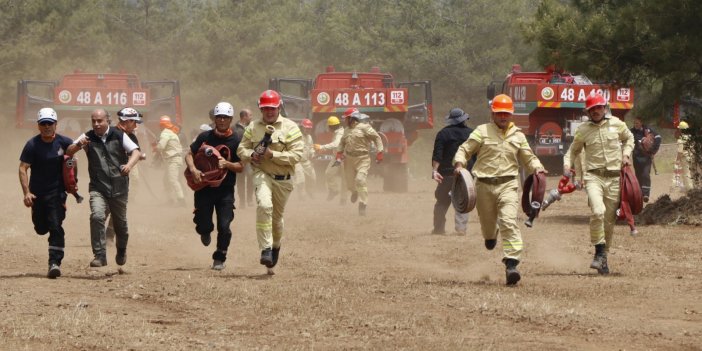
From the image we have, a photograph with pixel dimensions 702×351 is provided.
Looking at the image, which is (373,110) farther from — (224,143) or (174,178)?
(224,143)

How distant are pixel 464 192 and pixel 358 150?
9.95m

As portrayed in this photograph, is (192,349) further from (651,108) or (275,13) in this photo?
(275,13)

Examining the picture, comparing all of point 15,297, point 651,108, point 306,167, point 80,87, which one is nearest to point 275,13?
point 80,87

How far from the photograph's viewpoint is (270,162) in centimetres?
1224

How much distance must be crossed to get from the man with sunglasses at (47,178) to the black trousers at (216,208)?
1.33m

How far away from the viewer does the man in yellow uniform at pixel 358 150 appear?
2158cm

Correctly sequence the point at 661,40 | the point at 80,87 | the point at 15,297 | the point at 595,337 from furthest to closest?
the point at 80,87 < the point at 661,40 < the point at 15,297 < the point at 595,337

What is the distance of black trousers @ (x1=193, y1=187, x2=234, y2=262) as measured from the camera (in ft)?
41.4

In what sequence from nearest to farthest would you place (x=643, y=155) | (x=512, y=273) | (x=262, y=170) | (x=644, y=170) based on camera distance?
(x=512, y=273), (x=262, y=170), (x=643, y=155), (x=644, y=170)

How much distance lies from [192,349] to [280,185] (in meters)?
4.33

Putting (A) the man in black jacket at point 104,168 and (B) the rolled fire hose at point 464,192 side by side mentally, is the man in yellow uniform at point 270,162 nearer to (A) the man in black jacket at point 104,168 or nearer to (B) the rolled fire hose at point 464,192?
(A) the man in black jacket at point 104,168

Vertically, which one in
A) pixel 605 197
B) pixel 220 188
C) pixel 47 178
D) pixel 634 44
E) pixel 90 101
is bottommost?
pixel 605 197

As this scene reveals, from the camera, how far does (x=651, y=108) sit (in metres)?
20.9

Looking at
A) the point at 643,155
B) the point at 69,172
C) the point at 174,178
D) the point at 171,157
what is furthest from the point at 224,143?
the point at 643,155
